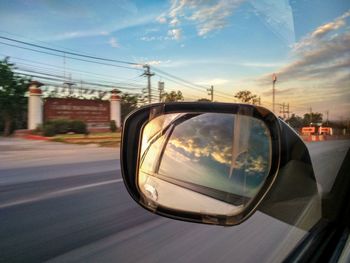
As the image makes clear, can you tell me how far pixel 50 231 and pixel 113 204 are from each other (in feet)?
3.95

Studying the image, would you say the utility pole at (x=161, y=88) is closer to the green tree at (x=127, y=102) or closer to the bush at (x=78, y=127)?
the green tree at (x=127, y=102)

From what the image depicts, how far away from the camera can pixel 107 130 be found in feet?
7.75

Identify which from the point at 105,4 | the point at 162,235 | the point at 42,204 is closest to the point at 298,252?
the point at 105,4

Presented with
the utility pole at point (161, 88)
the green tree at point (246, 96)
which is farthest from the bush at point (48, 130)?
the green tree at point (246, 96)

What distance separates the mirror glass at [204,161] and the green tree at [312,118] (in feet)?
1.04

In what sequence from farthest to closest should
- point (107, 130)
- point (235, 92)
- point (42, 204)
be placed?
point (42, 204) → point (107, 130) → point (235, 92)

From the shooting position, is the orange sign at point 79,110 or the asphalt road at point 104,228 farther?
the orange sign at point 79,110

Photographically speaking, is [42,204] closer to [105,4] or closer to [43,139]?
[43,139]

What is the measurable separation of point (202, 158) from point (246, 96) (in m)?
0.27

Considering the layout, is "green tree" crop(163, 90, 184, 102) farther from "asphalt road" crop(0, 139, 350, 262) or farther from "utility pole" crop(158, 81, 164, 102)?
"asphalt road" crop(0, 139, 350, 262)

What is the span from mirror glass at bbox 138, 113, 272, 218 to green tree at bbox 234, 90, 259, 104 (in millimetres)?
118

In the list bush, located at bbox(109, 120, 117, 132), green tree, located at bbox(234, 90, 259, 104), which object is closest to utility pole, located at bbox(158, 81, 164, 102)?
green tree, located at bbox(234, 90, 259, 104)

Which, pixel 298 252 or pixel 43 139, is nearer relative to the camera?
pixel 298 252

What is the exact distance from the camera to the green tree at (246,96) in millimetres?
1430
